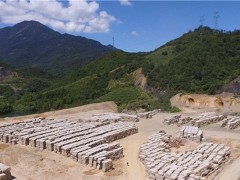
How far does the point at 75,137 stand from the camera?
26172 millimetres

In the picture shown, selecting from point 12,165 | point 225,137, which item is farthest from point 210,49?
point 12,165

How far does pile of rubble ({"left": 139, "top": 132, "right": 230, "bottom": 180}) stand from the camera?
19469 mm

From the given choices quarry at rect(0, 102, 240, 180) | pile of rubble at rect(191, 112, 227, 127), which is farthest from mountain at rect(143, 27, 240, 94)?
quarry at rect(0, 102, 240, 180)

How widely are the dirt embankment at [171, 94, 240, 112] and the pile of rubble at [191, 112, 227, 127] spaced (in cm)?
573

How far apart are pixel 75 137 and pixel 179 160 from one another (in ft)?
26.1

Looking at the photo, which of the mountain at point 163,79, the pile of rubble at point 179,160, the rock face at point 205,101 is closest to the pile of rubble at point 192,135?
the pile of rubble at point 179,160

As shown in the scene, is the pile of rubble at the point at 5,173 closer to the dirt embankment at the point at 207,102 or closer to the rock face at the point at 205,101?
the dirt embankment at the point at 207,102

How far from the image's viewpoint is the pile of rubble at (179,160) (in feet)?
63.9

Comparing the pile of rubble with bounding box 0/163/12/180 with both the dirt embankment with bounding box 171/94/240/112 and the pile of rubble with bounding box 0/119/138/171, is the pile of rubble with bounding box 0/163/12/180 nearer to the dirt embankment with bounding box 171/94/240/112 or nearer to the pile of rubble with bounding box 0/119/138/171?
the pile of rubble with bounding box 0/119/138/171

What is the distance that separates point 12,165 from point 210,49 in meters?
43.7

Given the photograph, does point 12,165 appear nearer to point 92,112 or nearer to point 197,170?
point 197,170

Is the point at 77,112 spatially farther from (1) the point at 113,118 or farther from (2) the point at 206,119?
(2) the point at 206,119

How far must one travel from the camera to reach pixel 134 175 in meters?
20.5

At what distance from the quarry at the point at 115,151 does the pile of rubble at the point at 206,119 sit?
0.14m
